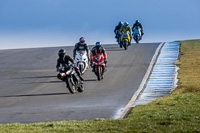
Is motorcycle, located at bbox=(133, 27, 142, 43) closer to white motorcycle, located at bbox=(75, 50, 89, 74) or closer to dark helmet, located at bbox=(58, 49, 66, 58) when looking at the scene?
white motorcycle, located at bbox=(75, 50, 89, 74)

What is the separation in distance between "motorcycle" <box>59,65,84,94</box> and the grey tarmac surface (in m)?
0.27

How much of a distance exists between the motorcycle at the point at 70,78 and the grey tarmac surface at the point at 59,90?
27 centimetres

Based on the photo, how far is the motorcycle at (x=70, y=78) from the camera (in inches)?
698

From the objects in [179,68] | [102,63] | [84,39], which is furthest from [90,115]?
[179,68]

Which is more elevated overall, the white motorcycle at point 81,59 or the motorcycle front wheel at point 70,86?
the white motorcycle at point 81,59

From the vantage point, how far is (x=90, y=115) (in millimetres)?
13094

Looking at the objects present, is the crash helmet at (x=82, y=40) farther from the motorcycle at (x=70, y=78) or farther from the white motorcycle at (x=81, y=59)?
the motorcycle at (x=70, y=78)

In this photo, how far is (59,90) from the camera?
1981 centimetres

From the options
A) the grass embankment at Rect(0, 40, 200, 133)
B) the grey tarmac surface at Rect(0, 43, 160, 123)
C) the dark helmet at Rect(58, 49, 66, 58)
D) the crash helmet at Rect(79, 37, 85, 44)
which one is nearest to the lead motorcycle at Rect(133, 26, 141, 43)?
the grey tarmac surface at Rect(0, 43, 160, 123)

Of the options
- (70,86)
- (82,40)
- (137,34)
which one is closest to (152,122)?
(70,86)

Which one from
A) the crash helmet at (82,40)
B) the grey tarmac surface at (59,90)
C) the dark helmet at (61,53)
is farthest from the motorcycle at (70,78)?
the crash helmet at (82,40)

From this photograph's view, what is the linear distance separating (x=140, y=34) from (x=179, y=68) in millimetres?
15861

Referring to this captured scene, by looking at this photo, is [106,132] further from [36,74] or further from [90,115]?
[36,74]

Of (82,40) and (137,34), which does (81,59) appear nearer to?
(82,40)
